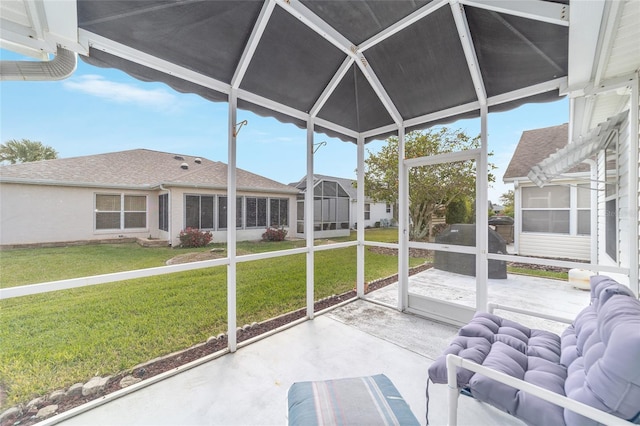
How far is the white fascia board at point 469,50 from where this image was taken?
7.44 feet

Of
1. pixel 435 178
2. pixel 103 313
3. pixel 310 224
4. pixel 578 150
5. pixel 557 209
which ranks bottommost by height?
pixel 103 313

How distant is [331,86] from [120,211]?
3.18 meters

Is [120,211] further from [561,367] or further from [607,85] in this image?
[607,85]

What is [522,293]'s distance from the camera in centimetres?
393

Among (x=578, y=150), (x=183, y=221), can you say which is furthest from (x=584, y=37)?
(x=183, y=221)

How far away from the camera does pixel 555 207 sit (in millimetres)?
4141

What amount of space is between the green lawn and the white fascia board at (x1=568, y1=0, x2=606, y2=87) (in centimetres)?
273

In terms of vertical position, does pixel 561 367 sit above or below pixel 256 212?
below

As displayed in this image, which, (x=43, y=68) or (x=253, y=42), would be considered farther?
(x=253, y=42)

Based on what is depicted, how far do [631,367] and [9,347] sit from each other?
480cm

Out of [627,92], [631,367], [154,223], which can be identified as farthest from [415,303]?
[154,223]

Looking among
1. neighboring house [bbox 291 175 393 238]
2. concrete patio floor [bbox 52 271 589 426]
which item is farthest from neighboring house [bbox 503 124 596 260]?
neighboring house [bbox 291 175 393 238]

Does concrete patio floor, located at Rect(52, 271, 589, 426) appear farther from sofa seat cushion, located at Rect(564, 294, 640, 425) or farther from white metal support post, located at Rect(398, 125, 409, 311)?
sofa seat cushion, located at Rect(564, 294, 640, 425)

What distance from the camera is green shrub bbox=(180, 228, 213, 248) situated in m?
4.43
